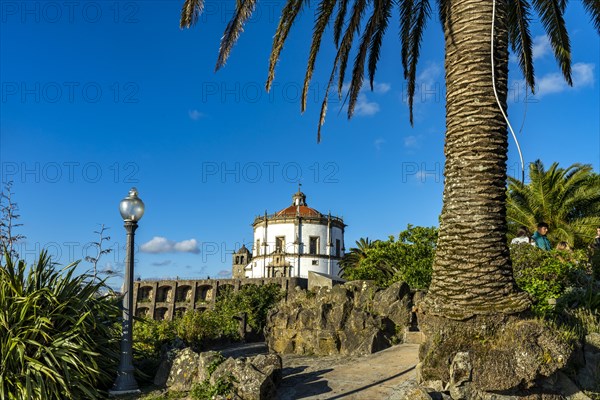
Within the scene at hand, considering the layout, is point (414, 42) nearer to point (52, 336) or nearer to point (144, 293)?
point (52, 336)

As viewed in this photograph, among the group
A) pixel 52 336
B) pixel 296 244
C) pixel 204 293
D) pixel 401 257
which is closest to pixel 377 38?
pixel 52 336

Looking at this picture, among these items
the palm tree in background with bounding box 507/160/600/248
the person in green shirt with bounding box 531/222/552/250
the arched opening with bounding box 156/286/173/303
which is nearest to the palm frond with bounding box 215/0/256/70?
the person in green shirt with bounding box 531/222/552/250

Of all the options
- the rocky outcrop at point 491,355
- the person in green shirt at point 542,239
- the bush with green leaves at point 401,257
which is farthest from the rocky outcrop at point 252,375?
the bush with green leaves at point 401,257

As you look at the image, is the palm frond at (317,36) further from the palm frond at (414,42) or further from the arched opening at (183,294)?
the arched opening at (183,294)

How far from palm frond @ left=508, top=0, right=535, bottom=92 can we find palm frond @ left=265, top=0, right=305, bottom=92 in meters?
4.18

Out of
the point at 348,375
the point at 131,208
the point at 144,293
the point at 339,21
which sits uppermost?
the point at 339,21

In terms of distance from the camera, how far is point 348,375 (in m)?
8.49

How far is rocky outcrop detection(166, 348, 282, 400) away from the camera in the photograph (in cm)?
732

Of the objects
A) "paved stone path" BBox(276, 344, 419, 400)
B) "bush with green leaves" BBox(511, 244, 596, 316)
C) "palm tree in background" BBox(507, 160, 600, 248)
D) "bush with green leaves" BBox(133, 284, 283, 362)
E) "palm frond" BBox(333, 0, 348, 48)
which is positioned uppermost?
"palm frond" BBox(333, 0, 348, 48)

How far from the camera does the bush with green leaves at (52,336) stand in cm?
733

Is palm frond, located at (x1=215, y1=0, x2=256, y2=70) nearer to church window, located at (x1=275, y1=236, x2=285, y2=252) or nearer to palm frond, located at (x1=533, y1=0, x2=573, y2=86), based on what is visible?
palm frond, located at (x1=533, y1=0, x2=573, y2=86)

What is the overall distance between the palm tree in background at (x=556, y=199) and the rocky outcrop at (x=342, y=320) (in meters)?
14.2

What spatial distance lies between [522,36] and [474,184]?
16.7 ft

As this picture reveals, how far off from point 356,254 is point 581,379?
50.7 metres
